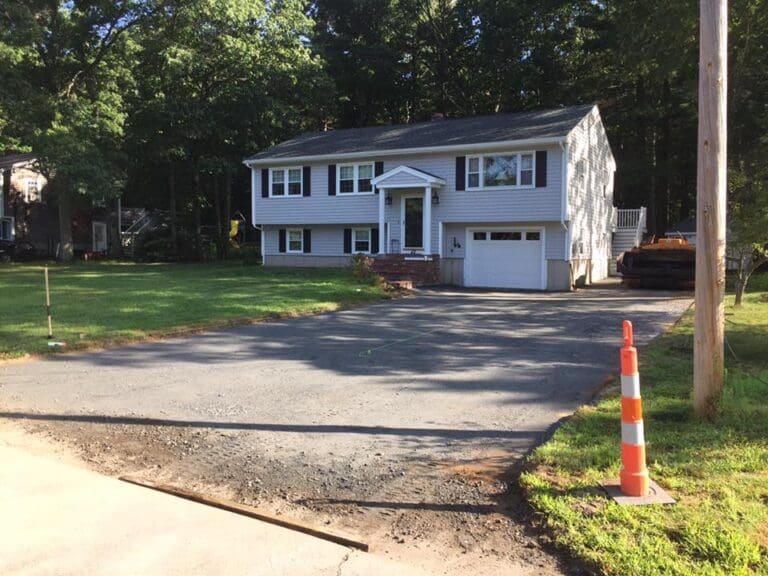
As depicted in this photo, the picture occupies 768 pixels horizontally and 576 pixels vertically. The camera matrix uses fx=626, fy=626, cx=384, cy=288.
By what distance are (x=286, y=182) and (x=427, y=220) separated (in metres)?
7.73

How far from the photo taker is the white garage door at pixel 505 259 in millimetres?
22734

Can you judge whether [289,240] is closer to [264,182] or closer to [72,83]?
[264,182]

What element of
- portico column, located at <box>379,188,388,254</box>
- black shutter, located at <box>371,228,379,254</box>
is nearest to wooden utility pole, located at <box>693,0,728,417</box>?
portico column, located at <box>379,188,388,254</box>

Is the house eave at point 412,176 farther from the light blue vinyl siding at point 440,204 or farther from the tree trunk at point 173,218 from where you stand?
the tree trunk at point 173,218

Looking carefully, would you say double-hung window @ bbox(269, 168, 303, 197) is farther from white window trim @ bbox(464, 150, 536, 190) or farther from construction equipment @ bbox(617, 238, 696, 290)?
construction equipment @ bbox(617, 238, 696, 290)

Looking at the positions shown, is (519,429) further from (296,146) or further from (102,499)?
(296,146)

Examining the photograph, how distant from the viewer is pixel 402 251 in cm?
2473

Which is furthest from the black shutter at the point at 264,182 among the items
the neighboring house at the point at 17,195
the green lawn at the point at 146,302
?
the neighboring house at the point at 17,195

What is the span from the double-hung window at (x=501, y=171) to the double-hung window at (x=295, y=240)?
873 cm

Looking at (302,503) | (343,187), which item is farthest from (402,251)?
(302,503)

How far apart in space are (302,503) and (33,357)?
22.0ft

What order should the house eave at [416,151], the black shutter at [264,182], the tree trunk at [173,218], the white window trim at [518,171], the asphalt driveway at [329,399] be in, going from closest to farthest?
the asphalt driveway at [329,399] → the house eave at [416,151] → the white window trim at [518,171] → the black shutter at [264,182] → the tree trunk at [173,218]

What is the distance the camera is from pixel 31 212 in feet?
128

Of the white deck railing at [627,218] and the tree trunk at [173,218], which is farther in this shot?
the tree trunk at [173,218]
